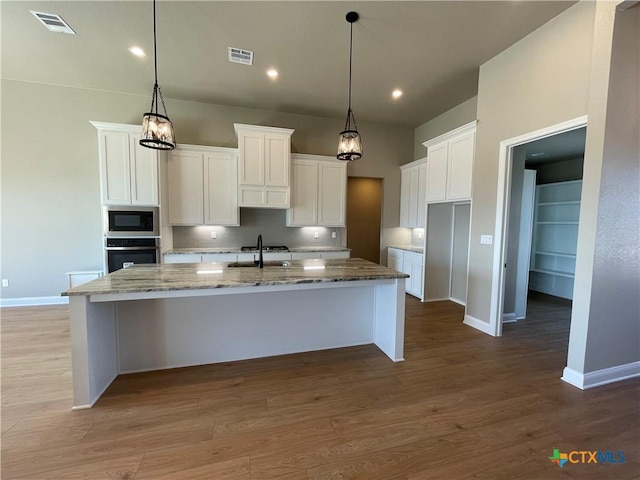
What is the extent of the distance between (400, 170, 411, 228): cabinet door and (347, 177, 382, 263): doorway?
0.52 metres

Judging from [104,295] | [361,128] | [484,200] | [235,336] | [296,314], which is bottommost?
[235,336]

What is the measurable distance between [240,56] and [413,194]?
144 inches

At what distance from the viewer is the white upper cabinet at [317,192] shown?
471cm

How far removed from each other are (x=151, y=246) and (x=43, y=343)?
156 cm

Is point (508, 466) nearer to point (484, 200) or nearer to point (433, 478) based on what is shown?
point (433, 478)

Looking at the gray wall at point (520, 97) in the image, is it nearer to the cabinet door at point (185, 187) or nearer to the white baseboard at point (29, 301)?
the cabinet door at point (185, 187)

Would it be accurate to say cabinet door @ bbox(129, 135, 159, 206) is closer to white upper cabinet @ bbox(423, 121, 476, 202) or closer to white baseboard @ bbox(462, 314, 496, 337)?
white upper cabinet @ bbox(423, 121, 476, 202)

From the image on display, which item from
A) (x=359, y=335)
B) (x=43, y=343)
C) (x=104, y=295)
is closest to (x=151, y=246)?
(x=43, y=343)

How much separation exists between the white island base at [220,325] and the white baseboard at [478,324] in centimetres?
146

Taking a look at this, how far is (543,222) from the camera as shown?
529cm

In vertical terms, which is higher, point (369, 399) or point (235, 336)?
point (235, 336)

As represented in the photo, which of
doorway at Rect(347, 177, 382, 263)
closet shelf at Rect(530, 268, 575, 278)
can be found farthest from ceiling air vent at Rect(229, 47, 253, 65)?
closet shelf at Rect(530, 268, 575, 278)

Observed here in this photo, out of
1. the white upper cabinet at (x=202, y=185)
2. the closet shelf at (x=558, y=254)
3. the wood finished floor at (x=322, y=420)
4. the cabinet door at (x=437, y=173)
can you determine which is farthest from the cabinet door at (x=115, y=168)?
the closet shelf at (x=558, y=254)

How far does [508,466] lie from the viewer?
1.48m
